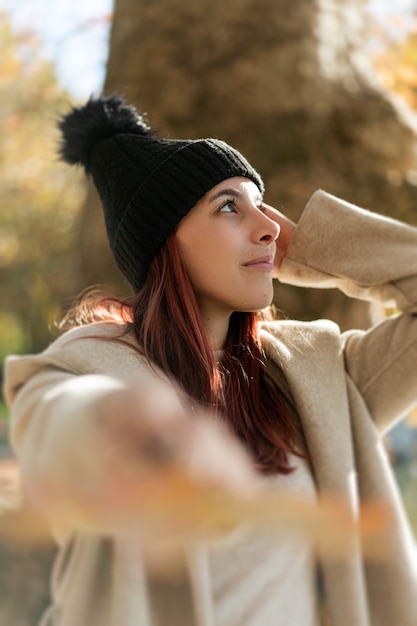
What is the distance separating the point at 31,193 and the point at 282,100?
713 cm

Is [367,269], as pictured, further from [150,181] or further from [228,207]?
[150,181]

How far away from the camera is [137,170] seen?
→ 4.81 ft

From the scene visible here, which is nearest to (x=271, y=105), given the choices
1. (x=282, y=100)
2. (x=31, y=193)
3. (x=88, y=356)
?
(x=282, y=100)

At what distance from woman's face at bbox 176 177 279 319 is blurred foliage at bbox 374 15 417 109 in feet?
11.9

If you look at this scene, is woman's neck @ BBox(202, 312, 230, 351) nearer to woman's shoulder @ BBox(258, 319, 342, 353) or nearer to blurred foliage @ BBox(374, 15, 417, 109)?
woman's shoulder @ BBox(258, 319, 342, 353)

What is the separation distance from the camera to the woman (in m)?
1.11

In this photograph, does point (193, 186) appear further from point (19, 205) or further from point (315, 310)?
point (19, 205)

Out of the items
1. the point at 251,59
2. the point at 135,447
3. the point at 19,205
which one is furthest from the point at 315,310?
the point at 19,205

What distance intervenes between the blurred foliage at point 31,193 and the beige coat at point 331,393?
436cm

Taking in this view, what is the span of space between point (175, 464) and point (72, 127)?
3.40 ft

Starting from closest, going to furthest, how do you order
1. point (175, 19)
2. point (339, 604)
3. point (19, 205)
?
point (339, 604) → point (175, 19) → point (19, 205)

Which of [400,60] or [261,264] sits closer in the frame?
[261,264]

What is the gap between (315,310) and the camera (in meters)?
2.98

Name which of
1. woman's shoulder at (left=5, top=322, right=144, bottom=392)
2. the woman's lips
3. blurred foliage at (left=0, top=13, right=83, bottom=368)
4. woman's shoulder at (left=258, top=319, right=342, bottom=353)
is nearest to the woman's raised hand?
woman's shoulder at (left=5, top=322, right=144, bottom=392)
